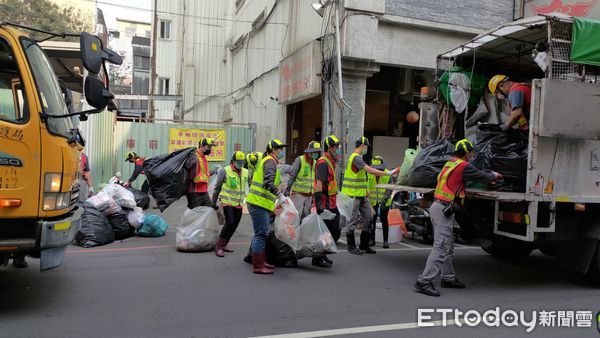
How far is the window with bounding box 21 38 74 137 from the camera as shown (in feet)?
13.5

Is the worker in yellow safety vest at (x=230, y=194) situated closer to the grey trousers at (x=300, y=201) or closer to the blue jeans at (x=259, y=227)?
the grey trousers at (x=300, y=201)

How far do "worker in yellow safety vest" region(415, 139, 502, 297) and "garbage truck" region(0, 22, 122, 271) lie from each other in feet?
11.9

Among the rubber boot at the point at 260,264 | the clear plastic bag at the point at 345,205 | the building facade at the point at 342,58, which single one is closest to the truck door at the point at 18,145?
the rubber boot at the point at 260,264

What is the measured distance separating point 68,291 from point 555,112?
5536 mm

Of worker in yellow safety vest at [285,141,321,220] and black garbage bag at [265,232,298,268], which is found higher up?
worker in yellow safety vest at [285,141,321,220]

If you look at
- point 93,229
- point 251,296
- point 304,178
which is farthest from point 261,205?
point 93,229

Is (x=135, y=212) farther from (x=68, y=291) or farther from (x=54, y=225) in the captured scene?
(x=54, y=225)

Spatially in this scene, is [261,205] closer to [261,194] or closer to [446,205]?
[261,194]

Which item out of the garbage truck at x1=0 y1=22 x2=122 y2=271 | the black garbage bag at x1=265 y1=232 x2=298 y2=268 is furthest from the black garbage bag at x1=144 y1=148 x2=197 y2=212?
the garbage truck at x1=0 y1=22 x2=122 y2=271

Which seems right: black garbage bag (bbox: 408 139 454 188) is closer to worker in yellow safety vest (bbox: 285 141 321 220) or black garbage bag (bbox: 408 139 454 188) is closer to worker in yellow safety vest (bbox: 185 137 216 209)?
worker in yellow safety vest (bbox: 285 141 321 220)

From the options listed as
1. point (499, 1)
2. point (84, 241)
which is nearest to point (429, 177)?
point (84, 241)

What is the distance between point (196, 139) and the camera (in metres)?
14.1

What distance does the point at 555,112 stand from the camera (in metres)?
5.07
